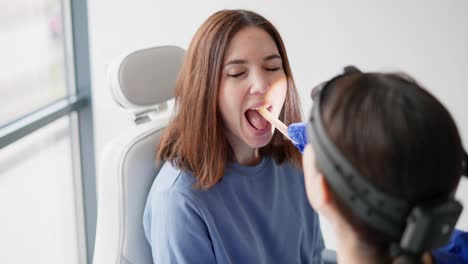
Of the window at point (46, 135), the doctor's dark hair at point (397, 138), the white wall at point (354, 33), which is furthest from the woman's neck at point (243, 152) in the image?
the window at point (46, 135)

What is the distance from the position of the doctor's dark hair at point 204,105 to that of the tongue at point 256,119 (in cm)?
6

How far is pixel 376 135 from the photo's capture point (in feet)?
2.12

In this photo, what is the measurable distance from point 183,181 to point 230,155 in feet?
0.47

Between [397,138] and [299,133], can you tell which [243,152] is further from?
[397,138]

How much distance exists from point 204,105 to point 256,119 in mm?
129

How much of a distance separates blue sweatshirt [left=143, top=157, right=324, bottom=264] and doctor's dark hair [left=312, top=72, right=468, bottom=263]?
0.53 meters

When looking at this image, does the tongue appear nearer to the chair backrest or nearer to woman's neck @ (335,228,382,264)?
the chair backrest

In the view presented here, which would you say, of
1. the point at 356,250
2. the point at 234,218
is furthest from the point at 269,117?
the point at 356,250

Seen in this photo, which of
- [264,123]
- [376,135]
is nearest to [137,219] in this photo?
[264,123]

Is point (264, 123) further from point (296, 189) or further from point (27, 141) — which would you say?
point (27, 141)

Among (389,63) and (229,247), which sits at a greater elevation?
(389,63)

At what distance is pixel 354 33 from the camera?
5.77ft

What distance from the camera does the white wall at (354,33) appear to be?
1.68 metres

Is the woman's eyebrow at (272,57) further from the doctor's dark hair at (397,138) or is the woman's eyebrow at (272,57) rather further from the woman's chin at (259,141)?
the doctor's dark hair at (397,138)
